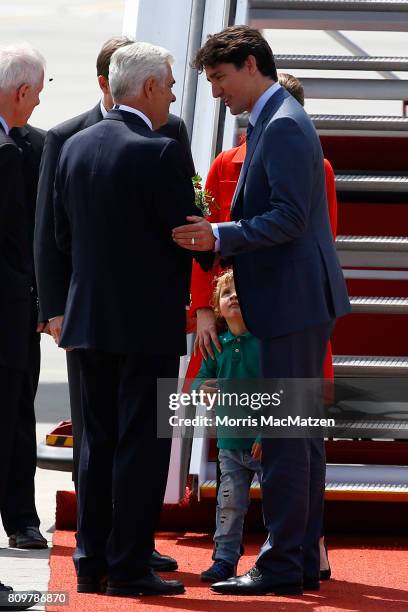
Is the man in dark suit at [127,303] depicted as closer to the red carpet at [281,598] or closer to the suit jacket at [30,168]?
the red carpet at [281,598]

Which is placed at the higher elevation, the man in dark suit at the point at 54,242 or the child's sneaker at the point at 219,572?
the man in dark suit at the point at 54,242

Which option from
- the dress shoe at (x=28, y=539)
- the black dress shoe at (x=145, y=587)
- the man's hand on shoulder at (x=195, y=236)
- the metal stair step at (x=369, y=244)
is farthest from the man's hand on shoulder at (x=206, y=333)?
the metal stair step at (x=369, y=244)

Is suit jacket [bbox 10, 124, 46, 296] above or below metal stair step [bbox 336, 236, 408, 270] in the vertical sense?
above

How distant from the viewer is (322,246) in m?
5.09

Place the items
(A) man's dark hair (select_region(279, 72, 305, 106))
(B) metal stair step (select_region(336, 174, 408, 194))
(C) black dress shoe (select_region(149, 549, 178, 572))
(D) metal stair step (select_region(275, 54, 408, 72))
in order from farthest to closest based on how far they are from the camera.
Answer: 1. (D) metal stair step (select_region(275, 54, 408, 72))
2. (B) metal stair step (select_region(336, 174, 408, 194))
3. (C) black dress shoe (select_region(149, 549, 178, 572))
4. (A) man's dark hair (select_region(279, 72, 305, 106))

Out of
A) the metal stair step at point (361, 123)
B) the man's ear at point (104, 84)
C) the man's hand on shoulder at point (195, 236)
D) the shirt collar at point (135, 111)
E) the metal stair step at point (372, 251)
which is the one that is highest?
the metal stair step at point (361, 123)

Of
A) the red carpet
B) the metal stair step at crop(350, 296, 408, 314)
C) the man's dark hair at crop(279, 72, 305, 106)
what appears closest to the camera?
the red carpet

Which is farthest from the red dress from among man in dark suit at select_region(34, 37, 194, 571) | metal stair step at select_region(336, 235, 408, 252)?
metal stair step at select_region(336, 235, 408, 252)

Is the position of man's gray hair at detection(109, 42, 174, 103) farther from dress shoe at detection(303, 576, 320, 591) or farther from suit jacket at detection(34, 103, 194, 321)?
dress shoe at detection(303, 576, 320, 591)

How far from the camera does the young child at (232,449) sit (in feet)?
17.8

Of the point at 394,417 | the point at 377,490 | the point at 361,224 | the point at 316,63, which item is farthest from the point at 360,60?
the point at 377,490

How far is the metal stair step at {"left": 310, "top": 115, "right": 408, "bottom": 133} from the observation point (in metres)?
7.24

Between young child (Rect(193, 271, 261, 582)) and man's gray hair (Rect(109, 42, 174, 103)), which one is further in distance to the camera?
young child (Rect(193, 271, 261, 582))

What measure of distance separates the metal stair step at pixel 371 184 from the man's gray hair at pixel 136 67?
2.12m
